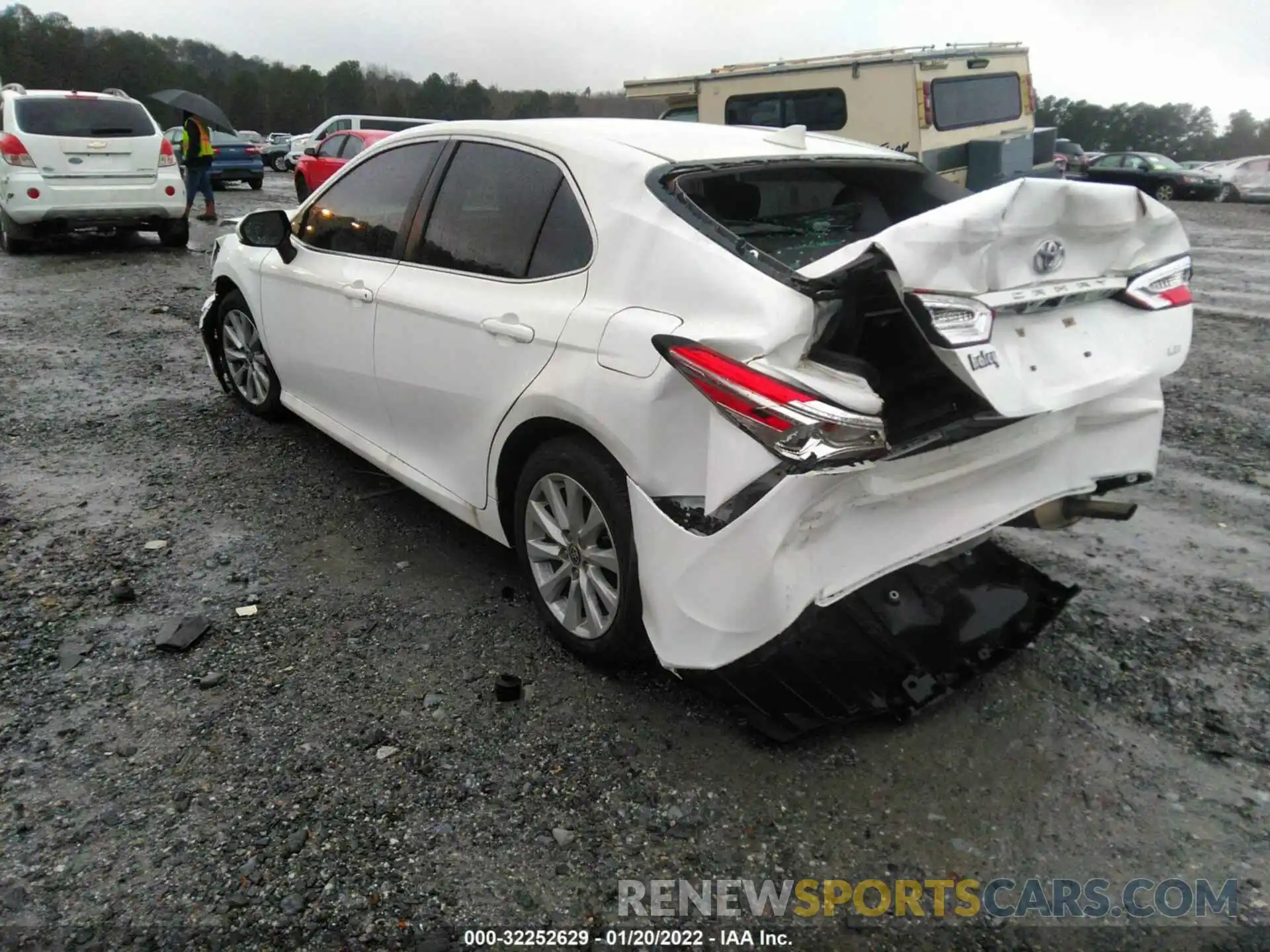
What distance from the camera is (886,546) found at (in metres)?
2.48

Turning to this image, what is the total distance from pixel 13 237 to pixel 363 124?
13.0 meters

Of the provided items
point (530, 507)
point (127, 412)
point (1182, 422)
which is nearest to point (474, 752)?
point (530, 507)

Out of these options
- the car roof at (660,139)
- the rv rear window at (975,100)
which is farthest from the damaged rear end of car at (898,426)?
the rv rear window at (975,100)

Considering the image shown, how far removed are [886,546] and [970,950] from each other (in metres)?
0.98

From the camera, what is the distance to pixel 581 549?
9.70 feet

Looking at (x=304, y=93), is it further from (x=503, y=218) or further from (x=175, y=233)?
(x=503, y=218)

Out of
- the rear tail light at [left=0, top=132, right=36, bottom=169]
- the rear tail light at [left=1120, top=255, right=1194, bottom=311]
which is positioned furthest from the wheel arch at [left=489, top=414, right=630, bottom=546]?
the rear tail light at [left=0, top=132, right=36, bottom=169]


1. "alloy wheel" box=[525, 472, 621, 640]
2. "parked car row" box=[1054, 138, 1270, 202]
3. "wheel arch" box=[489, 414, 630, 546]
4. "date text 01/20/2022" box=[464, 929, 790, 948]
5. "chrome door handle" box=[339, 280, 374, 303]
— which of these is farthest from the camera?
"parked car row" box=[1054, 138, 1270, 202]

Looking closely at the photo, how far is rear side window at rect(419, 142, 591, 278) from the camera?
300 cm

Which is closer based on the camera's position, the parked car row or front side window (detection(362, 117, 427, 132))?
front side window (detection(362, 117, 427, 132))

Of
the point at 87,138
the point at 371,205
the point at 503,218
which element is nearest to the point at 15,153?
the point at 87,138

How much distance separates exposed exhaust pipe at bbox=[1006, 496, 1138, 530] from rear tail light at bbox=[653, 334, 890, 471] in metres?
1.06

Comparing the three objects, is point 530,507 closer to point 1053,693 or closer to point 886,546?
point 886,546

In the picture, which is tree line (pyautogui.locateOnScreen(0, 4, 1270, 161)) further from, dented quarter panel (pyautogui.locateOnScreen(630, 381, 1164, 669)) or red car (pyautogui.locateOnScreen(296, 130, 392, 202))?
dented quarter panel (pyautogui.locateOnScreen(630, 381, 1164, 669))
